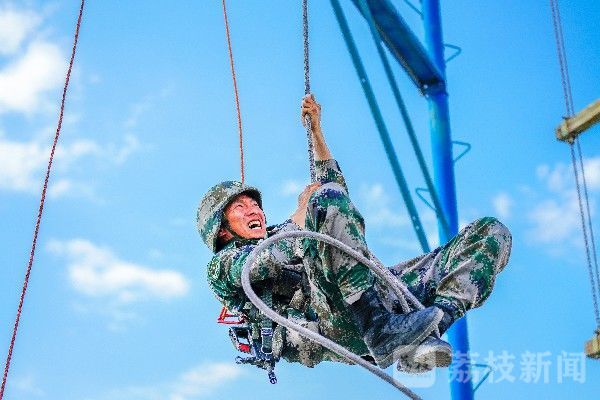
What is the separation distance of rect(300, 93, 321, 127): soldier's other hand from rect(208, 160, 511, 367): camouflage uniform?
20cm

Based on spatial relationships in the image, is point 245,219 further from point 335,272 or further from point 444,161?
point 444,161

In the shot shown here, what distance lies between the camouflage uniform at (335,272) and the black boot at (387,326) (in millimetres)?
77

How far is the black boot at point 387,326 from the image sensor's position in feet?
14.4

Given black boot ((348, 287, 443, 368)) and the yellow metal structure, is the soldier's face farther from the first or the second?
the yellow metal structure

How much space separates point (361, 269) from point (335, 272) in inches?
4.4

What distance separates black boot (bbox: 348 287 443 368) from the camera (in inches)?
173

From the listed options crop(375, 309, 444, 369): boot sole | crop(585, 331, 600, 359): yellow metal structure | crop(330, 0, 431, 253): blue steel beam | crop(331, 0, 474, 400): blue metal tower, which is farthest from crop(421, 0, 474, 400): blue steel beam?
crop(375, 309, 444, 369): boot sole

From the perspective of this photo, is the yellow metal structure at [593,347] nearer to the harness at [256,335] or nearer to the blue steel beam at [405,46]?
the blue steel beam at [405,46]

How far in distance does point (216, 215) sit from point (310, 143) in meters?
0.56

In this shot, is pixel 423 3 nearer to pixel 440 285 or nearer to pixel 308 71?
pixel 308 71

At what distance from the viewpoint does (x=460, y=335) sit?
25.8 feet

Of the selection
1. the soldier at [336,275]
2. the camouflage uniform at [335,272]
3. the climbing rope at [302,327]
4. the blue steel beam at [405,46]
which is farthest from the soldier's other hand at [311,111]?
the blue steel beam at [405,46]

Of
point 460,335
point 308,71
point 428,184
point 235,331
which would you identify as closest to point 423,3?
point 428,184

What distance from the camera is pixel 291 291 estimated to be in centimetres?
496
